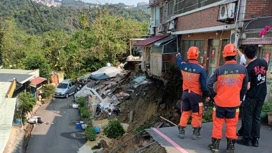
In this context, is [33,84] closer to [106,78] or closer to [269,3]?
[106,78]

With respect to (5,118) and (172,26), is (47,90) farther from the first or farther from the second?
(5,118)

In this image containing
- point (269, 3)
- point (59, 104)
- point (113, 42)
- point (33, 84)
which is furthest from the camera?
point (113, 42)

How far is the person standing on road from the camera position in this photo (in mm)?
4668

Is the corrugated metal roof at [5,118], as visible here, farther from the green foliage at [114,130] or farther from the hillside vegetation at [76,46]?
the hillside vegetation at [76,46]

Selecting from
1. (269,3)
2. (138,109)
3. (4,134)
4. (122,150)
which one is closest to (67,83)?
(138,109)

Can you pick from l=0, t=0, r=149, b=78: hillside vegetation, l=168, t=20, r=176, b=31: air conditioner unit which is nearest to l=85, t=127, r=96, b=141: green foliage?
l=168, t=20, r=176, b=31: air conditioner unit

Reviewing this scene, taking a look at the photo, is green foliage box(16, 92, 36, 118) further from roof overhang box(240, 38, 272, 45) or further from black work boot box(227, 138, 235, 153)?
black work boot box(227, 138, 235, 153)

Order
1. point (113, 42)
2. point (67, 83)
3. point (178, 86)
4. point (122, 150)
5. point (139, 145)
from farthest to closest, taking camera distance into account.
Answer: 1. point (113, 42)
2. point (67, 83)
3. point (178, 86)
4. point (122, 150)
5. point (139, 145)

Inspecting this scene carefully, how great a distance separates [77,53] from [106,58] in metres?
Result: 4.29

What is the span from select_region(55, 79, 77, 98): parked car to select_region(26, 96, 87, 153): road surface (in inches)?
120

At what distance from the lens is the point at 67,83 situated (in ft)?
88.1

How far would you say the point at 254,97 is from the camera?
4.70 meters

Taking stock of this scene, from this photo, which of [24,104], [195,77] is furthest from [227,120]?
[24,104]

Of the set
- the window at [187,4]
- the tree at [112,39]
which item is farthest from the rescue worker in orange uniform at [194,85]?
the tree at [112,39]
